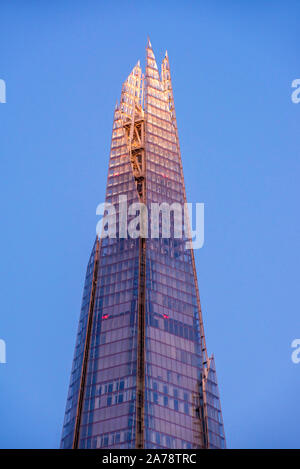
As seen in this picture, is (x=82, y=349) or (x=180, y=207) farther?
(x=180, y=207)

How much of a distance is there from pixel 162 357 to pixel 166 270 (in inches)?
904

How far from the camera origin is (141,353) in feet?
509

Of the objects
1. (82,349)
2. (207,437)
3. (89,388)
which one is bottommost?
(207,437)

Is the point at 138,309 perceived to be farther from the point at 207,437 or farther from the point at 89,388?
the point at 207,437

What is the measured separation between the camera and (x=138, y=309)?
161750mm

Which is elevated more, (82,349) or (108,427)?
(82,349)

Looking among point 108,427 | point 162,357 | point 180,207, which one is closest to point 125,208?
point 180,207

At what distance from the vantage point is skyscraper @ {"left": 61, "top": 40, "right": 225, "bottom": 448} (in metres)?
147

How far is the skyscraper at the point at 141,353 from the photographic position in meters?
147
